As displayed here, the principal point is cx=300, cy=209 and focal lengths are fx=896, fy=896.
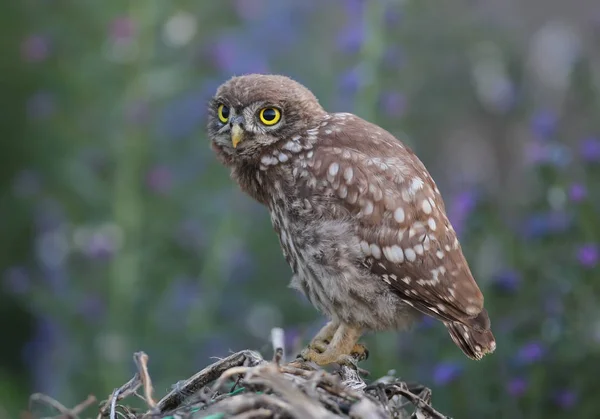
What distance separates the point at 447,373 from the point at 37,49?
10.00 ft

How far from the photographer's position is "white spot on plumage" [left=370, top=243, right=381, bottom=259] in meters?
2.87

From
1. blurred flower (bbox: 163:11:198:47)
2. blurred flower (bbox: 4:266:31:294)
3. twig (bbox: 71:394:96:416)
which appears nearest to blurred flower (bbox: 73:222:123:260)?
blurred flower (bbox: 4:266:31:294)

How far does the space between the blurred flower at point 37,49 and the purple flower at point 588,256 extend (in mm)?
3183

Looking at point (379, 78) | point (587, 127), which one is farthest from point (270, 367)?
point (587, 127)

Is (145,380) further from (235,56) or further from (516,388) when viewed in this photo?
(235,56)

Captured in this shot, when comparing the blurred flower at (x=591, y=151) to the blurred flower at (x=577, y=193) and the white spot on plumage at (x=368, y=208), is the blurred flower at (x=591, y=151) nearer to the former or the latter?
the blurred flower at (x=577, y=193)

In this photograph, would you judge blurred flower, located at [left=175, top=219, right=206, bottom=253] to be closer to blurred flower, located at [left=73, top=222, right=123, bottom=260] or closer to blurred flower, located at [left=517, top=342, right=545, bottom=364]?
blurred flower, located at [left=73, top=222, right=123, bottom=260]

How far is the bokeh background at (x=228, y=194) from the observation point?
3.85 metres

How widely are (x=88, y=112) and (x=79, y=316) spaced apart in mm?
1317

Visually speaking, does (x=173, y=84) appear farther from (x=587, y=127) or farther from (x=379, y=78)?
(x=587, y=127)

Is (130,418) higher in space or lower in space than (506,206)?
lower

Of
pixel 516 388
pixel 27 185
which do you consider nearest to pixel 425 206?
pixel 516 388

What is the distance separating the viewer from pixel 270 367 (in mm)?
1821

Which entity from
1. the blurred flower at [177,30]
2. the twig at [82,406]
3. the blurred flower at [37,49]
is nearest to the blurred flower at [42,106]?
the blurred flower at [37,49]
